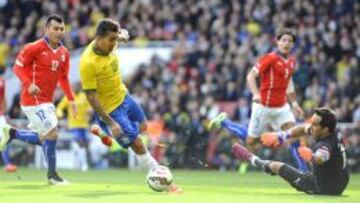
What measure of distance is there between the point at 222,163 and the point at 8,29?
11.3 meters

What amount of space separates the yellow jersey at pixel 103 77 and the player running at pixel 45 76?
180cm

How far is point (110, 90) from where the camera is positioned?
1388cm

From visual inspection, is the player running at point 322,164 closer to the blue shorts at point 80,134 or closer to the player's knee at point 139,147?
the player's knee at point 139,147

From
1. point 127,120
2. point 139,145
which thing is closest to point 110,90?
point 127,120

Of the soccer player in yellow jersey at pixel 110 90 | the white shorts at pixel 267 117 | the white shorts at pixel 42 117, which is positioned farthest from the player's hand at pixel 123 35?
the white shorts at pixel 267 117

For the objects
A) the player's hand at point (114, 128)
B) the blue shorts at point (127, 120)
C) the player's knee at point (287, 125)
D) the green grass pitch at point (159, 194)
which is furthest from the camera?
the player's knee at point (287, 125)

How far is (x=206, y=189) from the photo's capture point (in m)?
14.9

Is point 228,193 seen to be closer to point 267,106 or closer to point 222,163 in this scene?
point 267,106

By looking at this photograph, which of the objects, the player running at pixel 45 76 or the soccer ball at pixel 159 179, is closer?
the soccer ball at pixel 159 179

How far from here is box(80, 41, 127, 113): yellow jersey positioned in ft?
44.0

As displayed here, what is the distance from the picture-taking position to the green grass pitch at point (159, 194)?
40.5 ft

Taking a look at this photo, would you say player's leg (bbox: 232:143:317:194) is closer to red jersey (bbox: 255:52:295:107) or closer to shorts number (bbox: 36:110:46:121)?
shorts number (bbox: 36:110:46:121)

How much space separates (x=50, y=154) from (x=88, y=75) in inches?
102

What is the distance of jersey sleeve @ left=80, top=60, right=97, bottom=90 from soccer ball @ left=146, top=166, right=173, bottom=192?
1.42 meters
